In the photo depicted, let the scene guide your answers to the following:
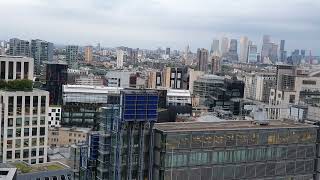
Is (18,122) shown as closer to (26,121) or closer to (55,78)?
(26,121)

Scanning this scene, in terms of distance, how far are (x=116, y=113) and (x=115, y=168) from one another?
3191 millimetres

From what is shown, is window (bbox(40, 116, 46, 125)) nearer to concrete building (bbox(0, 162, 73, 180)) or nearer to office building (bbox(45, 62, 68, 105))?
concrete building (bbox(0, 162, 73, 180))

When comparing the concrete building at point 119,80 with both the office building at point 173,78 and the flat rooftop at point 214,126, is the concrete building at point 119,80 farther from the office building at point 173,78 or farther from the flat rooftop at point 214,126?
the flat rooftop at point 214,126

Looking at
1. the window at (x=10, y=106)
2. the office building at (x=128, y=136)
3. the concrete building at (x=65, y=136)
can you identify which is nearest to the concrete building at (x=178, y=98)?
the concrete building at (x=65, y=136)

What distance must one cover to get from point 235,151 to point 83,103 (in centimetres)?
7165

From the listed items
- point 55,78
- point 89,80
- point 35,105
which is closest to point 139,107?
point 35,105

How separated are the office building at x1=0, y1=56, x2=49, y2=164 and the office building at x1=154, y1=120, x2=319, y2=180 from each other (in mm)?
18747

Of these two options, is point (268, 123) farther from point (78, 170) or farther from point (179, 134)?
point (78, 170)

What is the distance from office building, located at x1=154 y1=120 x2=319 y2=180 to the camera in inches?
1208

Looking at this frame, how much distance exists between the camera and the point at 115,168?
29.5m

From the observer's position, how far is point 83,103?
101562mm

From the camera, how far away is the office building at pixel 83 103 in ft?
301

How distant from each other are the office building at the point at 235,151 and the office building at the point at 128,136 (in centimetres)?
103

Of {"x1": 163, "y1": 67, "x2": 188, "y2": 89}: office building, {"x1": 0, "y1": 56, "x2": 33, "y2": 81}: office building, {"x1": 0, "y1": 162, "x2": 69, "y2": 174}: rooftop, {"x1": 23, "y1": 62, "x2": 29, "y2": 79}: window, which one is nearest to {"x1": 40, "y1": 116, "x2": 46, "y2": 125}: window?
{"x1": 0, "y1": 56, "x2": 33, "y2": 81}: office building
